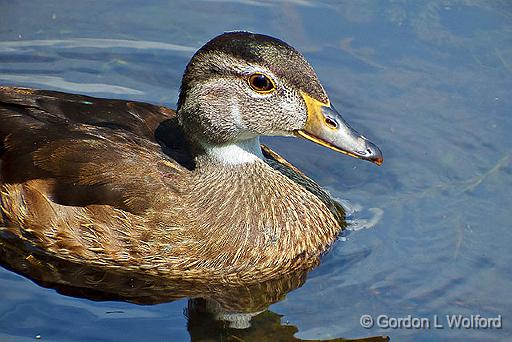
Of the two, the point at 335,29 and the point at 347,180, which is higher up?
the point at 335,29

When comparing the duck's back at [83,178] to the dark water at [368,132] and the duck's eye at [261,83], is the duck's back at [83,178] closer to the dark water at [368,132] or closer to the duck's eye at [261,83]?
the dark water at [368,132]

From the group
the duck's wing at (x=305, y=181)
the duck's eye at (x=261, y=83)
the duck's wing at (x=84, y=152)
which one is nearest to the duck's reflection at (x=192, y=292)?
the duck's wing at (x=84, y=152)

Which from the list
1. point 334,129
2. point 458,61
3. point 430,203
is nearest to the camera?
point 334,129

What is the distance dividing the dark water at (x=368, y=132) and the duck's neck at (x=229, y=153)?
1.14 m

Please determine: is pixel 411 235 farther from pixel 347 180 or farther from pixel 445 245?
pixel 347 180

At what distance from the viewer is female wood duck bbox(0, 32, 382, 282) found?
8.68 m

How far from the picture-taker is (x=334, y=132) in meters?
8.66

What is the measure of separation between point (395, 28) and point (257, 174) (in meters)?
3.73

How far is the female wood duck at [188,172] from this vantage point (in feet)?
28.5

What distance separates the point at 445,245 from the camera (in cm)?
948

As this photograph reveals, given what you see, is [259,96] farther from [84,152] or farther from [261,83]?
[84,152]

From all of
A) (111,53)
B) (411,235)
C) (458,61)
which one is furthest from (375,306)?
(111,53)

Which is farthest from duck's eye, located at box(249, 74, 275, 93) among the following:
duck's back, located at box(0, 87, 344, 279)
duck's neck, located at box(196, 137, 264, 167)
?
duck's back, located at box(0, 87, 344, 279)

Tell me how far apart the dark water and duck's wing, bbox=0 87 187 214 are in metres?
0.85
